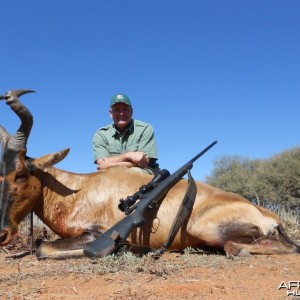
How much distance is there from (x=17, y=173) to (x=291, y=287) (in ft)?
10.9

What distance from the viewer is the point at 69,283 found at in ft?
10.2

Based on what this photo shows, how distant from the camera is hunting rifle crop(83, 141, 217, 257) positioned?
149 inches

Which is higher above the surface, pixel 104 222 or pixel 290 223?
pixel 104 222

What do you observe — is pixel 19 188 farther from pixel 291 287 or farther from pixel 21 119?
pixel 291 287

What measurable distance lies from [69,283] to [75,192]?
7.61ft

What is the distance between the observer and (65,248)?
15.6 ft

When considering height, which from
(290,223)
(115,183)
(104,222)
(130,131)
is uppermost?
(130,131)

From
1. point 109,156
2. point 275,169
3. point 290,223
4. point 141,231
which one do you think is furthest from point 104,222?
point 275,169

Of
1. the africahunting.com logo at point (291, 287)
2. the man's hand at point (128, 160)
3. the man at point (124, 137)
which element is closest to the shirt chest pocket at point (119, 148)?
the man at point (124, 137)

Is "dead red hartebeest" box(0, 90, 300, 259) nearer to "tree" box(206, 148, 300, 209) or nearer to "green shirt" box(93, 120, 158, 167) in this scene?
"green shirt" box(93, 120, 158, 167)

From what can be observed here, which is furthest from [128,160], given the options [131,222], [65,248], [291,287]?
[291,287]

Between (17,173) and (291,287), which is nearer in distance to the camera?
(291,287)

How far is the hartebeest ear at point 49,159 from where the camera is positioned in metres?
5.19

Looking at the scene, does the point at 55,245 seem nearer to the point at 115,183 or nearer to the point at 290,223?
the point at 115,183
